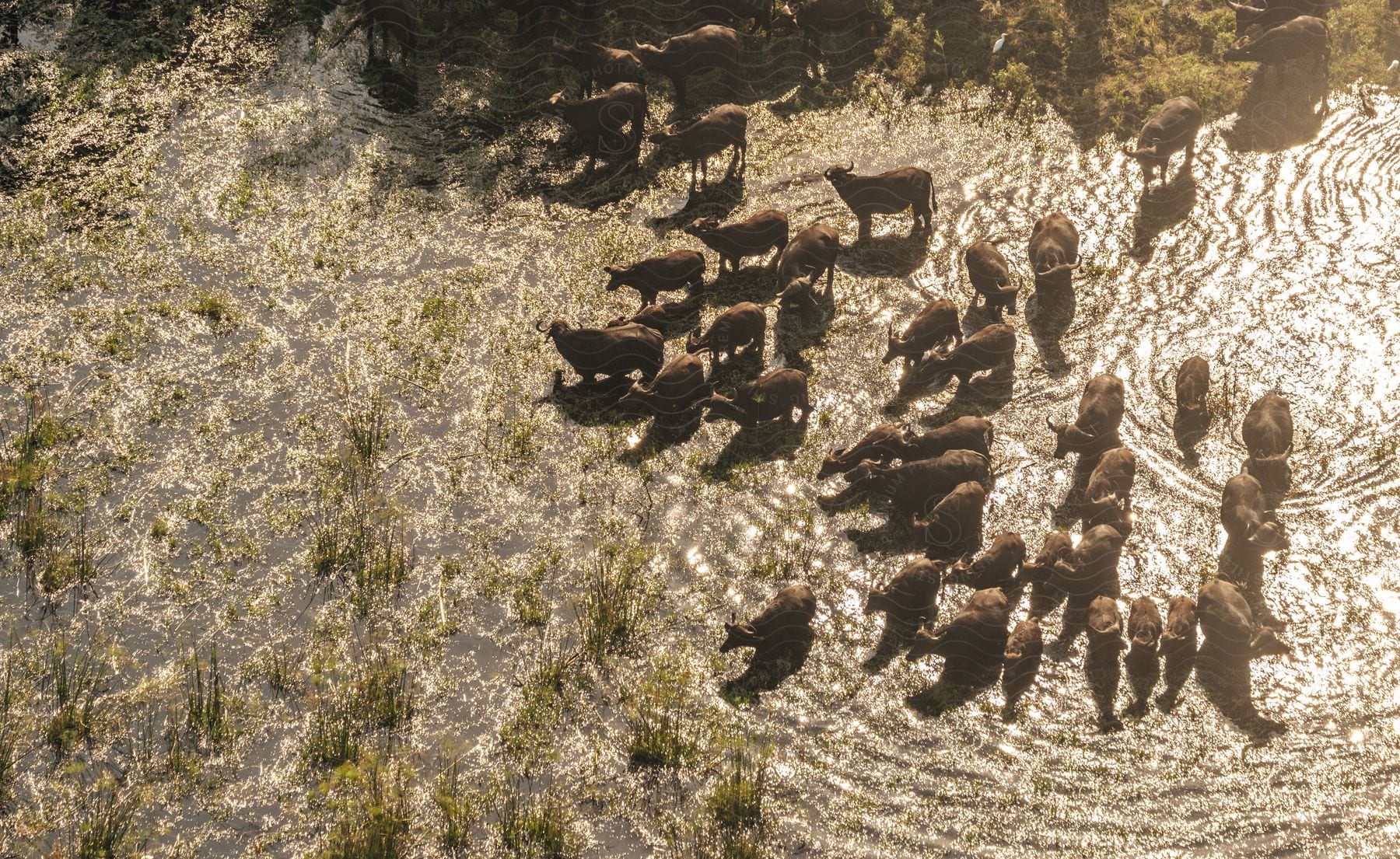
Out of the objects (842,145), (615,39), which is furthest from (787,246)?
(615,39)

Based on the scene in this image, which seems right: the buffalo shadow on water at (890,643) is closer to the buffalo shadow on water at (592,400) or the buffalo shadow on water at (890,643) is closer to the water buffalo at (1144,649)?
the water buffalo at (1144,649)

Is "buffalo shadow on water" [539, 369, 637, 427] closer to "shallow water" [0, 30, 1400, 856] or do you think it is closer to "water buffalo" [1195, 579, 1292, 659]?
"shallow water" [0, 30, 1400, 856]

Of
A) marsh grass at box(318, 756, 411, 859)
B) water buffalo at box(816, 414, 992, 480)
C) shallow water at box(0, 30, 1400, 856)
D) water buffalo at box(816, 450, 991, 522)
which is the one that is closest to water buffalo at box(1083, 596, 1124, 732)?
shallow water at box(0, 30, 1400, 856)

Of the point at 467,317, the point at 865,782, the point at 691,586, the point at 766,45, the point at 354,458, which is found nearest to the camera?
the point at 865,782

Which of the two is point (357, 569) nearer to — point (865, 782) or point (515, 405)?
point (515, 405)

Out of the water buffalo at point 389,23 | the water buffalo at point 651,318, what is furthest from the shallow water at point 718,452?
the water buffalo at point 389,23

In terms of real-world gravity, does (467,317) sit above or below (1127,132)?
below
